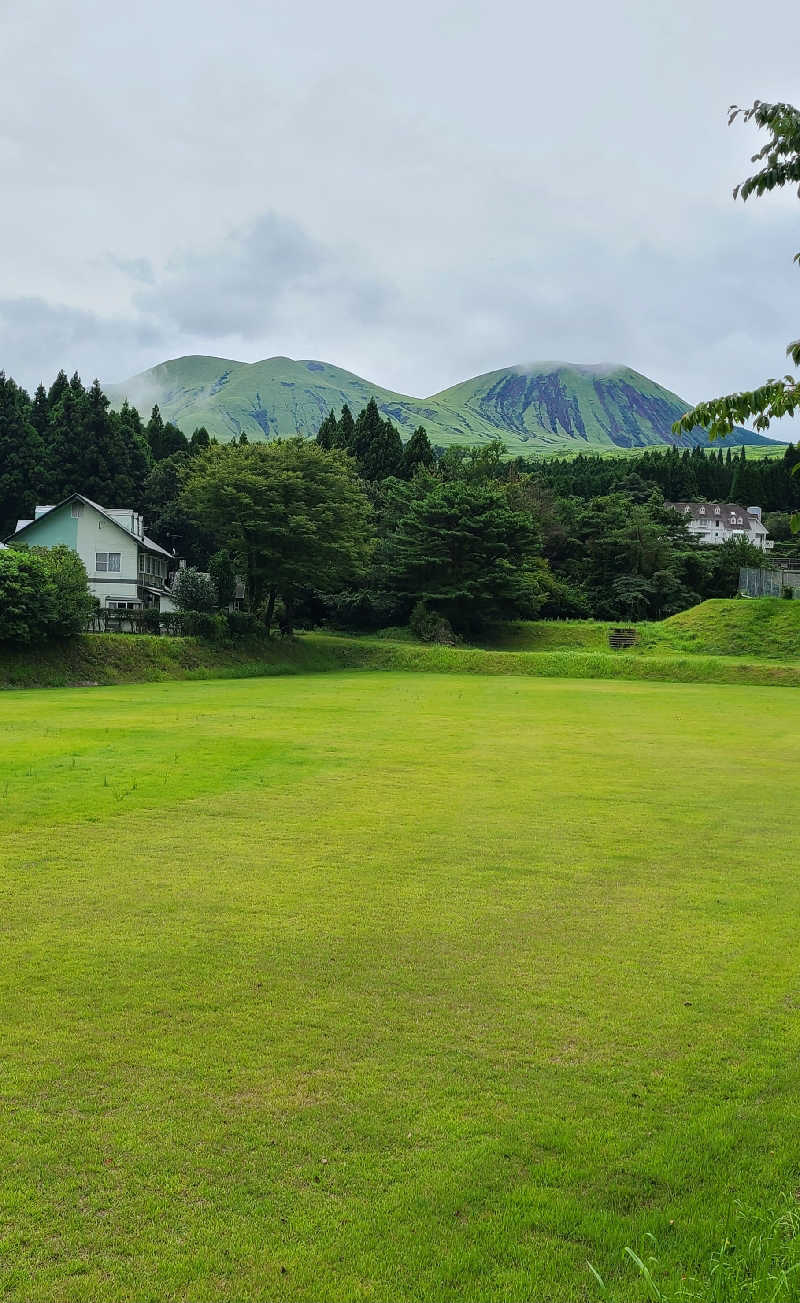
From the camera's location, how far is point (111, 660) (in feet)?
112

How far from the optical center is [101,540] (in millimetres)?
51969

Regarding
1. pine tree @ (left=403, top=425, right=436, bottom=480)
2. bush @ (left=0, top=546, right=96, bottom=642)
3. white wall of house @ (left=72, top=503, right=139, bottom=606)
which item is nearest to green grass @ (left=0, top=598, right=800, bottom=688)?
bush @ (left=0, top=546, right=96, bottom=642)

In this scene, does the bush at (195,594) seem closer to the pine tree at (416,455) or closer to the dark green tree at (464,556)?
the dark green tree at (464,556)

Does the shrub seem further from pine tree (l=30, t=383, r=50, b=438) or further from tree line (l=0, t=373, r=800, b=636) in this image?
pine tree (l=30, t=383, r=50, b=438)

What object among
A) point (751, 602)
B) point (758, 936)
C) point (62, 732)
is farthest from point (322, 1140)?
point (751, 602)

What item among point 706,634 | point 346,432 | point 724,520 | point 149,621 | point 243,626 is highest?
point 346,432

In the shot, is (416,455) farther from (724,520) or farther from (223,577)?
(724,520)

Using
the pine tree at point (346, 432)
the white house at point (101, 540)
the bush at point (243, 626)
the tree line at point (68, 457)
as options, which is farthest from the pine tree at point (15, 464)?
the bush at point (243, 626)

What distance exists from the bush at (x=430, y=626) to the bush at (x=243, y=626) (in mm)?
11895

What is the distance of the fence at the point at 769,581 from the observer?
53438mm

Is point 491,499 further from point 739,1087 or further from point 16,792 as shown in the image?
point 739,1087

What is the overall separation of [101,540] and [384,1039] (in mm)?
51367

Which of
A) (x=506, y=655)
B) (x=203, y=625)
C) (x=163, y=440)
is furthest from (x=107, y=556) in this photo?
(x=506, y=655)

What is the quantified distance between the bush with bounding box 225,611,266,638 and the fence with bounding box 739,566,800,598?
1284 inches
